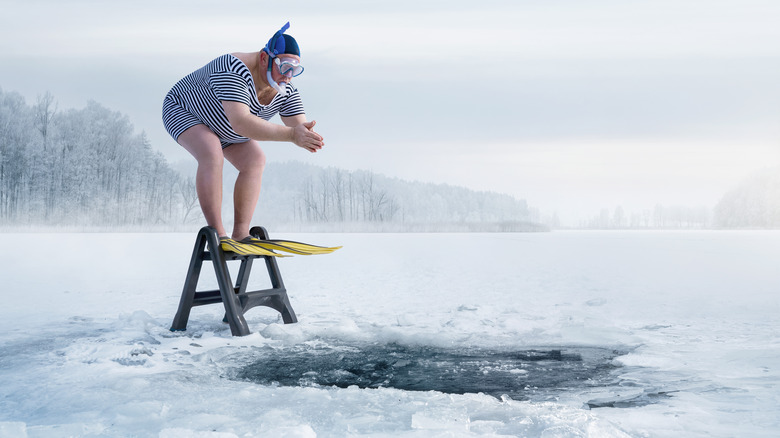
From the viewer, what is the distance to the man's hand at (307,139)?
306 cm

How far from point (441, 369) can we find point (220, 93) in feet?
6.08

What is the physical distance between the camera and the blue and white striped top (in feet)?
10.5

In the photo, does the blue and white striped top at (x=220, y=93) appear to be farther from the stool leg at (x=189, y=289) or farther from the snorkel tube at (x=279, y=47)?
the stool leg at (x=189, y=289)

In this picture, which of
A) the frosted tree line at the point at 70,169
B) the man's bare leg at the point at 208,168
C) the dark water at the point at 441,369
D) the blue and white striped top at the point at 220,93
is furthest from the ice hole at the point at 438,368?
the frosted tree line at the point at 70,169

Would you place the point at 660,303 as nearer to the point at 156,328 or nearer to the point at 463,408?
the point at 463,408

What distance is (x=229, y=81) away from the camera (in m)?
3.20

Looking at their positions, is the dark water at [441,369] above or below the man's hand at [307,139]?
below

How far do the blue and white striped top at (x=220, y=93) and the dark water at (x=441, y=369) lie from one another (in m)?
1.33

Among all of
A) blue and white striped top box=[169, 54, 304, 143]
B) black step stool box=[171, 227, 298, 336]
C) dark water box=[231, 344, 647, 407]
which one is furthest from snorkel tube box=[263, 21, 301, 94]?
dark water box=[231, 344, 647, 407]

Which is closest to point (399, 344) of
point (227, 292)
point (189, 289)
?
point (227, 292)

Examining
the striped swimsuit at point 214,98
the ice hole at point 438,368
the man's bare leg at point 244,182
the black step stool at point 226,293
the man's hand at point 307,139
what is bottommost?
the ice hole at point 438,368

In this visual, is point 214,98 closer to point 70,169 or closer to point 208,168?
point 208,168

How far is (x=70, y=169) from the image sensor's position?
2058 cm

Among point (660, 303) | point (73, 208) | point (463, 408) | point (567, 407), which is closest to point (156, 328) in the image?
point (463, 408)
